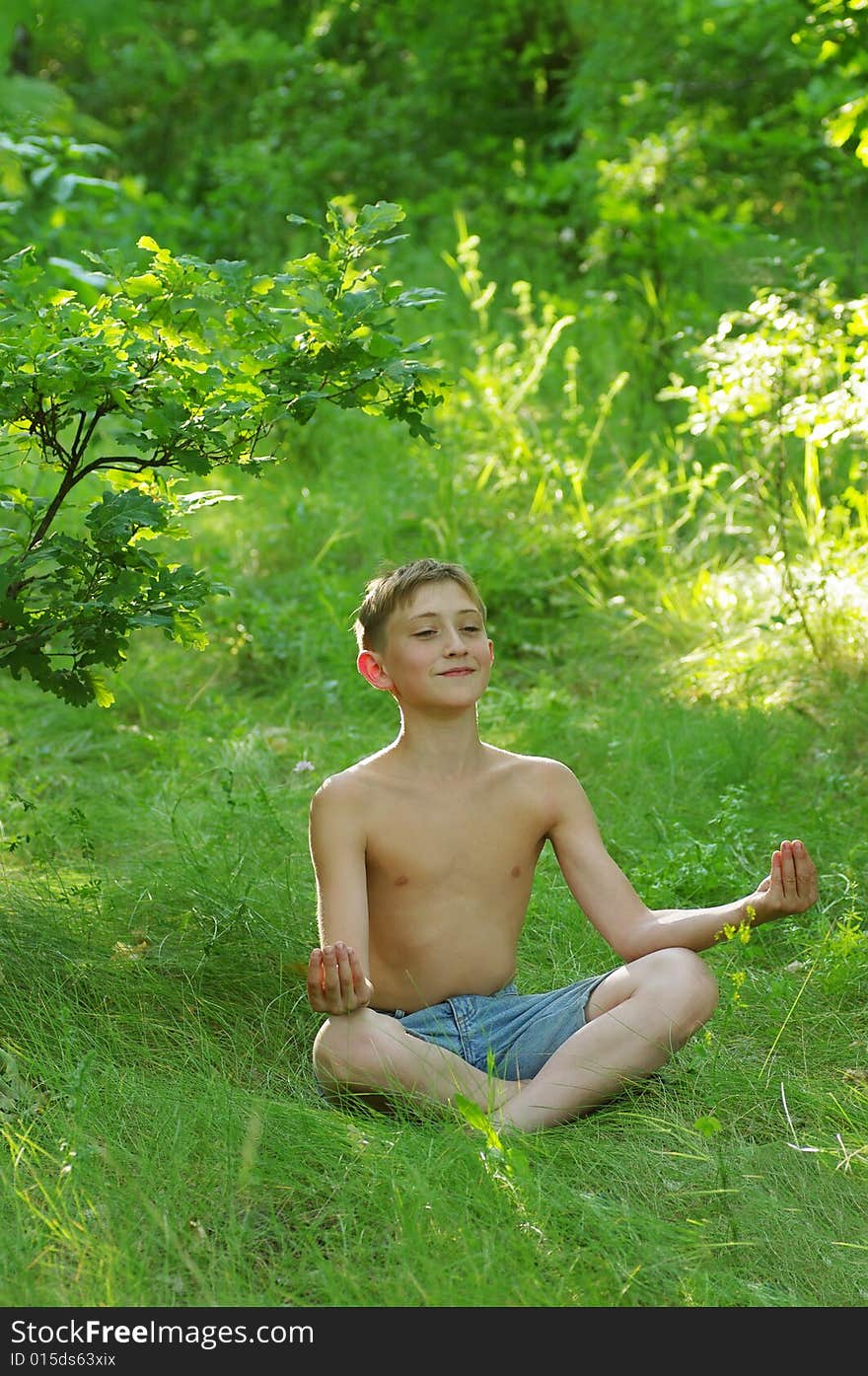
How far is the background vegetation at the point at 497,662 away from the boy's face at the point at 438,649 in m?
0.36

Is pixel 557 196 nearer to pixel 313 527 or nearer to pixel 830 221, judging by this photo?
pixel 830 221

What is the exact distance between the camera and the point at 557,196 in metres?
9.08

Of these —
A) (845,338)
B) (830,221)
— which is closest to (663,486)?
(845,338)

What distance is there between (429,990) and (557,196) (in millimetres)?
7171

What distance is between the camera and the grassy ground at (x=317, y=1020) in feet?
6.97

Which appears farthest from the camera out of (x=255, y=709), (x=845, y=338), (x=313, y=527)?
(x=313, y=527)

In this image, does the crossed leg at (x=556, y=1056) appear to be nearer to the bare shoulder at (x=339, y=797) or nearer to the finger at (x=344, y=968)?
the finger at (x=344, y=968)

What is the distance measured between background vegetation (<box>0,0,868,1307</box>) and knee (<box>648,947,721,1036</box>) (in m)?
0.10

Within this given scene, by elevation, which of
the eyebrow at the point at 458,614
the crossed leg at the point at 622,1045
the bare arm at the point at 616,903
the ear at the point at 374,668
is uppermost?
the eyebrow at the point at 458,614

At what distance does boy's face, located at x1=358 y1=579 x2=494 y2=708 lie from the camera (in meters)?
2.89

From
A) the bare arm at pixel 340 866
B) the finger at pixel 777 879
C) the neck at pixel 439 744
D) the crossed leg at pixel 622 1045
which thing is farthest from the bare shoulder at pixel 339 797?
the finger at pixel 777 879

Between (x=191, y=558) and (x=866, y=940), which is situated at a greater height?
(x=191, y=558)

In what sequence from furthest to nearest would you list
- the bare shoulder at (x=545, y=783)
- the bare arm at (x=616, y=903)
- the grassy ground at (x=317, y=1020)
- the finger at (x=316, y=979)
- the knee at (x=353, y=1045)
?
the bare shoulder at (x=545, y=783)
the bare arm at (x=616, y=903)
the knee at (x=353, y=1045)
the finger at (x=316, y=979)
the grassy ground at (x=317, y=1020)

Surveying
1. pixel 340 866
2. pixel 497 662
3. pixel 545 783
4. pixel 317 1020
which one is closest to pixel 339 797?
pixel 340 866
